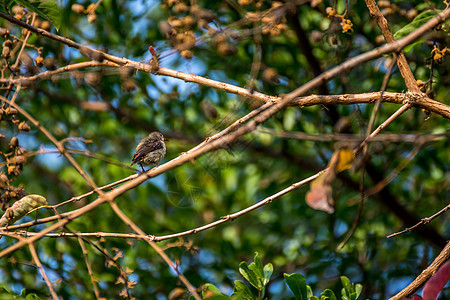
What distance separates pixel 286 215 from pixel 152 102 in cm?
143

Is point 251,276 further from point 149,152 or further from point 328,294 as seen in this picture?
point 149,152

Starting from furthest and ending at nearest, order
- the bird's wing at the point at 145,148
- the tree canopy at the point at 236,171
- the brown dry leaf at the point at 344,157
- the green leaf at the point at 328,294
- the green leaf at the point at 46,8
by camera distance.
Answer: the tree canopy at the point at 236,171
the bird's wing at the point at 145,148
the green leaf at the point at 46,8
the green leaf at the point at 328,294
the brown dry leaf at the point at 344,157

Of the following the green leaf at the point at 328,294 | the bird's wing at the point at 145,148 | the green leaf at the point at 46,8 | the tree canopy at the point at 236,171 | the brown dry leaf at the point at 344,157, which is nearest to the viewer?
the brown dry leaf at the point at 344,157

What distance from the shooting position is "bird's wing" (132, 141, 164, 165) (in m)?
2.95

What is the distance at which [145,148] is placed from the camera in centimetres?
298

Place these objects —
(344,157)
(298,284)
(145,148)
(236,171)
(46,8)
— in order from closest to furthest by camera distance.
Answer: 1. (344,157)
2. (298,284)
3. (46,8)
4. (145,148)
5. (236,171)

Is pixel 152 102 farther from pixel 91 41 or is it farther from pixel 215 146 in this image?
Result: pixel 215 146

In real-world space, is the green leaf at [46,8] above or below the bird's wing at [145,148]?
above

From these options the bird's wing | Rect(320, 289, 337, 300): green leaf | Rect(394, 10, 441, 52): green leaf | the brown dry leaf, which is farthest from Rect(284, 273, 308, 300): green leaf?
the bird's wing

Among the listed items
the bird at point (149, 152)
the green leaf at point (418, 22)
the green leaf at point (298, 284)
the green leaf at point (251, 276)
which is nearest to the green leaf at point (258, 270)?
the green leaf at point (251, 276)

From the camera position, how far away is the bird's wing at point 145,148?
9.67ft

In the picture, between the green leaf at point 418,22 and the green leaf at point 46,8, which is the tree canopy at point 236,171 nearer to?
the green leaf at point 46,8

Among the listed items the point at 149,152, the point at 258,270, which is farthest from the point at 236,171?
the point at 258,270

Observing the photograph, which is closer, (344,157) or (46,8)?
(344,157)
